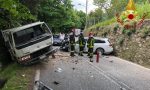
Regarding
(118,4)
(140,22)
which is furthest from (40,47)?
(118,4)

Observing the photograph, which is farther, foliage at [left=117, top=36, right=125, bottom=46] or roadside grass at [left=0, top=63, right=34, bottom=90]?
foliage at [left=117, top=36, right=125, bottom=46]

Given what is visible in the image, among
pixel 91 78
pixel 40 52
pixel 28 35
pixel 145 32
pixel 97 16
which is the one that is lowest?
pixel 91 78

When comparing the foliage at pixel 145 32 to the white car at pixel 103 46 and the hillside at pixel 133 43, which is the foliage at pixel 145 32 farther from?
the white car at pixel 103 46

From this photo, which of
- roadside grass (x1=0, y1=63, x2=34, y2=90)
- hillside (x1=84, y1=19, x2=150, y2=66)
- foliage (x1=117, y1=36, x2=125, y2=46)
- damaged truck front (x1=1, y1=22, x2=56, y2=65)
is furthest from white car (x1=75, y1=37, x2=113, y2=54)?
roadside grass (x1=0, y1=63, x2=34, y2=90)

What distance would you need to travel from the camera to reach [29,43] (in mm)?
20438

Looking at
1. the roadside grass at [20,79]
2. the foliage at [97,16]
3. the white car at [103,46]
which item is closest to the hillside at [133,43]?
the white car at [103,46]

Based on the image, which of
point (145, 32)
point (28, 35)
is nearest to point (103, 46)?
point (145, 32)

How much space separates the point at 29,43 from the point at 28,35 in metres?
0.88

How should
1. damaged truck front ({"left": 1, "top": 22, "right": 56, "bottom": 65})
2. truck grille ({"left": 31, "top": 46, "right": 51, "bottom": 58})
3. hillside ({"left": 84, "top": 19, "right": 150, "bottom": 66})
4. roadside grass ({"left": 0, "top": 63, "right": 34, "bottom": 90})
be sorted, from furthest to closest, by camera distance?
hillside ({"left": 84, "top": 19, "right": 150, "bottom": 66})
truck grille ({"left": 31, "top": 46, "right": 51, "bottom": 58})
damaged truck front ({"left": 1, "top": 22, "right": 56, "bottom": 65})
roadside grass ({"left": 0, "top": 63, "right": 34, "bottom": 90})

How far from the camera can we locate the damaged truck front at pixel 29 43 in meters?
20.4

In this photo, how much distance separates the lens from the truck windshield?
20.9 m

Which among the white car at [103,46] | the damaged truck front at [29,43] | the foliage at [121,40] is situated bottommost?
the white car at [103,46]

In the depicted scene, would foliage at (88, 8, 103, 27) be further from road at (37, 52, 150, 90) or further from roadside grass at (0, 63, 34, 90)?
roadside grass at (0, 63, 34, 90)

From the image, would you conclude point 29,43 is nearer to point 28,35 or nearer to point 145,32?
point 28,35
